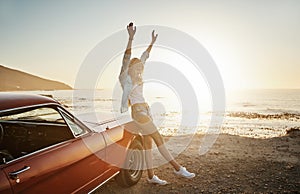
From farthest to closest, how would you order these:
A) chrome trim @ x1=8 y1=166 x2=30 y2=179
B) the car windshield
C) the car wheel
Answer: the car wheel
the car windshield
chrome trim @ x1=8 y1=166 x2=30 y2=179

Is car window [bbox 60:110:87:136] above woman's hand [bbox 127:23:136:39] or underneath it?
underneath

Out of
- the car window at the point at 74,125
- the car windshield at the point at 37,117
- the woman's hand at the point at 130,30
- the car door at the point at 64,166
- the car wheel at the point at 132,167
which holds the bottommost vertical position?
the car wheel at the point at 132,167

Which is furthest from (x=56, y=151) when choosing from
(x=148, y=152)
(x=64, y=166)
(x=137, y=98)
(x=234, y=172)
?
(x=234, y=172)

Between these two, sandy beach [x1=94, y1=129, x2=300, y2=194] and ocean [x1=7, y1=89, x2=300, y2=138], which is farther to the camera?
ocean [x1=7, y1=89, x2=300, y2=138]

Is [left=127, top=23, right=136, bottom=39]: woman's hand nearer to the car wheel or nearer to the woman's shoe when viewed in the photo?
the car wheel

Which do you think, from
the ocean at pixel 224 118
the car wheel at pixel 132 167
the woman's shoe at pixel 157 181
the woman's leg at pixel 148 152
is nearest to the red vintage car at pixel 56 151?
the car wheel at pixel 132 167

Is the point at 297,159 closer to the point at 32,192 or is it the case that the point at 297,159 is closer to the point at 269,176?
the point at 269,176

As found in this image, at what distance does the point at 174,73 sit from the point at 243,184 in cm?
374

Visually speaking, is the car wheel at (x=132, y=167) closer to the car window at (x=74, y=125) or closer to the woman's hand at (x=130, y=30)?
the car window at (x=74, y=125)

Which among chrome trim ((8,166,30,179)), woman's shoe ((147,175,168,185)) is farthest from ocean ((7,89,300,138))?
chrome trim ((8,166,30,179))

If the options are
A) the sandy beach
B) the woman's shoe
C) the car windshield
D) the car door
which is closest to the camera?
the car door

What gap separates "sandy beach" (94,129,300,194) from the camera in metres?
4.14

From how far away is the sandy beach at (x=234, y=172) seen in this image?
4.14m

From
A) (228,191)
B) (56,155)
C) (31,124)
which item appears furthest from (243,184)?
(31,124)
